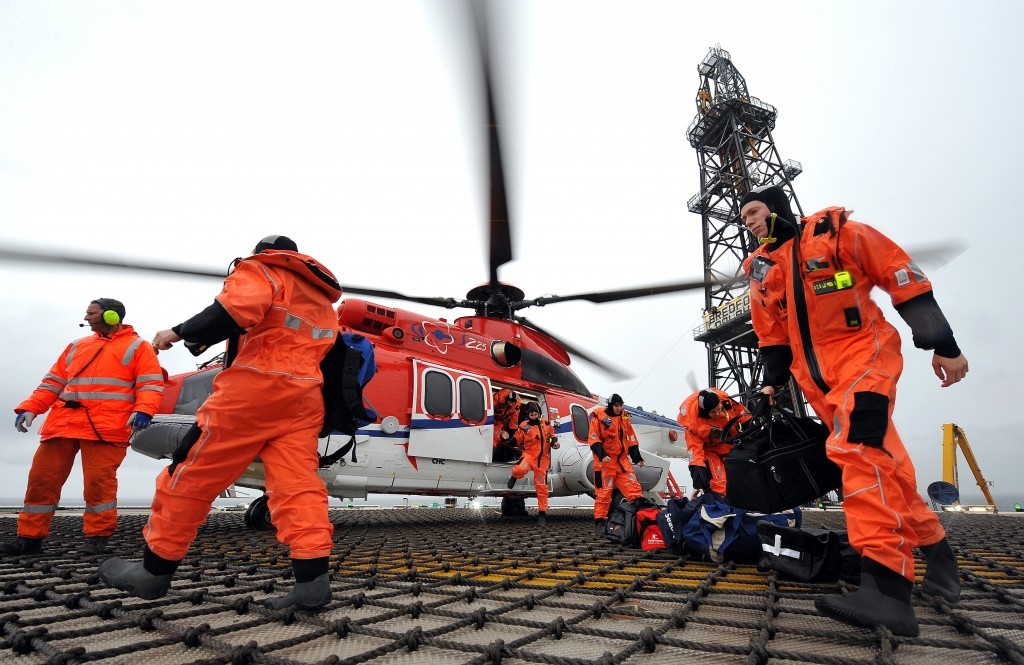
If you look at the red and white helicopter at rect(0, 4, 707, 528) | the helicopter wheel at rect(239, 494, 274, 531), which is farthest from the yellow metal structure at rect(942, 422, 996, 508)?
the helicopter wheel at rect(239, 494, 274, 531)

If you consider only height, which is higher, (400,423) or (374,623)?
(400,423)

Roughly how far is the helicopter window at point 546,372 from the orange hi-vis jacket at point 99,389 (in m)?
5.34

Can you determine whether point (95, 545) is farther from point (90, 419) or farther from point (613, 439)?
point (613, 439)

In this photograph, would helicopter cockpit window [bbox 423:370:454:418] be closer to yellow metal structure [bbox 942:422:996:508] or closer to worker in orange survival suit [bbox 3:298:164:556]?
worker in orange survival suit [bbox 3:298:164:556]

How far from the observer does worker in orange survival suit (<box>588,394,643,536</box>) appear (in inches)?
234

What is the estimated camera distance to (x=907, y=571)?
183 cm

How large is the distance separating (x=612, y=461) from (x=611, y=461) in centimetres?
2

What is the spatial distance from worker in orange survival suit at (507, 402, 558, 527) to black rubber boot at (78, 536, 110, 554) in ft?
15.5

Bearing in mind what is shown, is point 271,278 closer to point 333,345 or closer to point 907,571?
point 333,345

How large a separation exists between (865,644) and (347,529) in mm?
5963

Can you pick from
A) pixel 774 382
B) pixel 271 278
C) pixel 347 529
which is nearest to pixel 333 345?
pixel 271 278

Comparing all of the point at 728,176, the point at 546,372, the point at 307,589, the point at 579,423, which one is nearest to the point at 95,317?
the point at 307,589

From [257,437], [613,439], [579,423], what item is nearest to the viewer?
[257,437]

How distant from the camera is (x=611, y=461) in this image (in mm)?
5973
